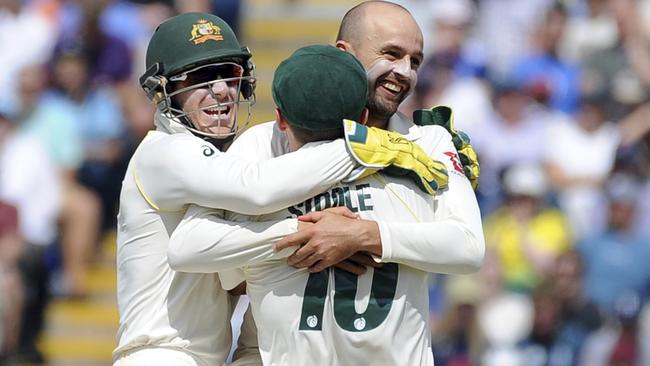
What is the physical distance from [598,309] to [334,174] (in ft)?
17.5

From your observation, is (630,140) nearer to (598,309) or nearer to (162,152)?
(598,309)

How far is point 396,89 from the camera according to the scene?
4855 mm

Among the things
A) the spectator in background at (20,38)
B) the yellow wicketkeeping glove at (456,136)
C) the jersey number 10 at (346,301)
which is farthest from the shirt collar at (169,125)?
the spectator in background at (20,38)

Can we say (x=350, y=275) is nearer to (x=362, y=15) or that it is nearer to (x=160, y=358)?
(x=160, y=358)

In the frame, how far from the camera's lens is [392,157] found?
15.0 ft

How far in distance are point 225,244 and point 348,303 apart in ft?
1.37

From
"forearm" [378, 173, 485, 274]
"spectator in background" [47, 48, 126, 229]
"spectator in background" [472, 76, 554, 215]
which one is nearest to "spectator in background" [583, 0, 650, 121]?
"spectator in background" [472, 76, 554, 215]

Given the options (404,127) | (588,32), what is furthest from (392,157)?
(588,32)

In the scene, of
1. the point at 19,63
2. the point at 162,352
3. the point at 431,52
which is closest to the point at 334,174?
the point at 162,352

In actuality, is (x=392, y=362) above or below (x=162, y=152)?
below

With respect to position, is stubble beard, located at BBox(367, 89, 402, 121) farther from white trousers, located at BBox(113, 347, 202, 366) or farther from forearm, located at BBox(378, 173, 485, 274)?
white trousers, located at BBox(113, 347, 202, 366)

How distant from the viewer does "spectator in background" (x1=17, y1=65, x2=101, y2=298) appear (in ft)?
35.8

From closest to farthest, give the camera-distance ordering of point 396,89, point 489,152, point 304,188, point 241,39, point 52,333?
1. point 304,188
2. point 396,89
3. point 489,152
4. point 52,333
5. point 241,39

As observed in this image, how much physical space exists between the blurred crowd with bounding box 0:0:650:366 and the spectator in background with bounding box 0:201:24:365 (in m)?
0.01
